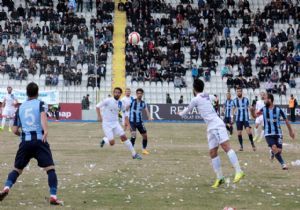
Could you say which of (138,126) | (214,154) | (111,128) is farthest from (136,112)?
(214,154)

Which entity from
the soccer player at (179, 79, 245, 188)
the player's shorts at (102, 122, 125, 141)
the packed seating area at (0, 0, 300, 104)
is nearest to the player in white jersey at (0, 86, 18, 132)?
the player's shorts at (102, 122, 125, 141)

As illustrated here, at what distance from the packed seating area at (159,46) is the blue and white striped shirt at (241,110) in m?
24.9

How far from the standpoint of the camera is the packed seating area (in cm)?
5241

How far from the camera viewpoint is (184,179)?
1530 cm

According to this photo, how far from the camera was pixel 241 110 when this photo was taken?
2625cm

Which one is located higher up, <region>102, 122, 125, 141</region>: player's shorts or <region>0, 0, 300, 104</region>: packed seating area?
<region>0, 0, 300, 104</region>: packed seating area

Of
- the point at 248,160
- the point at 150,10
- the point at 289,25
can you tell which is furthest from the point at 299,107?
the point at 248,160

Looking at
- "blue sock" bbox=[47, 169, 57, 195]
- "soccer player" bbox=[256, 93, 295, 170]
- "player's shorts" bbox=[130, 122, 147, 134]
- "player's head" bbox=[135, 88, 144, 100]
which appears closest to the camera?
"blue sock" bbox=[47, 169, 57, 195]

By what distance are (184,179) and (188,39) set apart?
1654 inches

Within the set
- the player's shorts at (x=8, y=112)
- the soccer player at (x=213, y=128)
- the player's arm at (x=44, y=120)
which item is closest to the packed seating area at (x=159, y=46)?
the player's shorts at (x=8, y=112)

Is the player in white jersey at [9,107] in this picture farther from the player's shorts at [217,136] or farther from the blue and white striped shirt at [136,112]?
the player's shorts at [217,136]

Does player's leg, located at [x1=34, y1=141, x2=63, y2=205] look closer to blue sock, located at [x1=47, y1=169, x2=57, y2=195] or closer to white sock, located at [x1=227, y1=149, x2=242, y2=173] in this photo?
blue sock, located at [x1=47, y1=169, x2=57, y2=195]

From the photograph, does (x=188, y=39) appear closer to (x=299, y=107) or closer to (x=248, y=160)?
(x=299, y=107)

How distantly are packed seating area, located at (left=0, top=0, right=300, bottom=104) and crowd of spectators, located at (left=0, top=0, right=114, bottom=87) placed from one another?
8 cm
